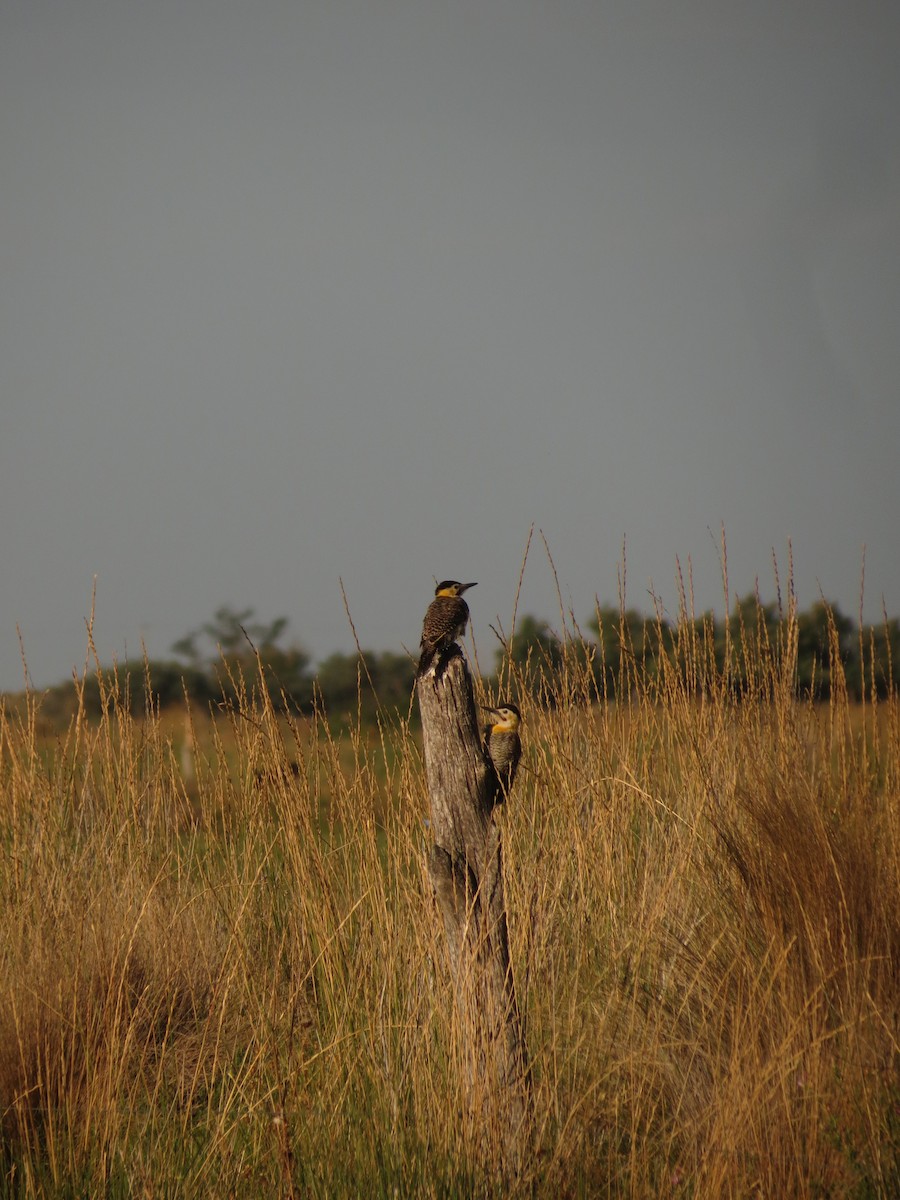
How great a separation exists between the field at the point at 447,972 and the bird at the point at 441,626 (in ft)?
1.92

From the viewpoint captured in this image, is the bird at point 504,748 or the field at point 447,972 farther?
the bird at point 504,748

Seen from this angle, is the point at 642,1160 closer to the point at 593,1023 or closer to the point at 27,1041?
the point at 593,1023

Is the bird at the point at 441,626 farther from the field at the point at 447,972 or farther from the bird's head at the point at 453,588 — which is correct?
the field at the point at 447,972

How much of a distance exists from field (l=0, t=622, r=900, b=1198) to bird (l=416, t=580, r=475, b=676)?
59 cm

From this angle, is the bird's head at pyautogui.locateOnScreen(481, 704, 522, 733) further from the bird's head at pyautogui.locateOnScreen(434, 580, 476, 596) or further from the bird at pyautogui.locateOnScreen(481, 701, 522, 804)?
the bird's head at pyautogui.locateOnScreen(434, 580, 476, 596)

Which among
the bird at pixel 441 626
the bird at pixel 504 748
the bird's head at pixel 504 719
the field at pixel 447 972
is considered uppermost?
the bird at pixel 441 626

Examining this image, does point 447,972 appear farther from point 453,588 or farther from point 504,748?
point 453,588

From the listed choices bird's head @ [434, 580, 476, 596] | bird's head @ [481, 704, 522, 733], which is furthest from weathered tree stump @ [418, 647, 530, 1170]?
bird's head @ [434, 580, 476, 596]

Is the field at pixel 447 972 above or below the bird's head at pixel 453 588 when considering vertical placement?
below

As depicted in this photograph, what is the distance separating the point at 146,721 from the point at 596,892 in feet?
5.97

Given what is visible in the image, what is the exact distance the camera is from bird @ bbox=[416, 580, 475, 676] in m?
2.29

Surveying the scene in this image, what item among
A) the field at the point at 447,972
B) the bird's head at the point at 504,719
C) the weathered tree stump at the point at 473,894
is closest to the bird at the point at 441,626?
the weathered tree stump at the point at 473,894

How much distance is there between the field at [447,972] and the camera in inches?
89.7

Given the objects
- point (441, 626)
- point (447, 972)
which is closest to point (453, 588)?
point (441, 626)
